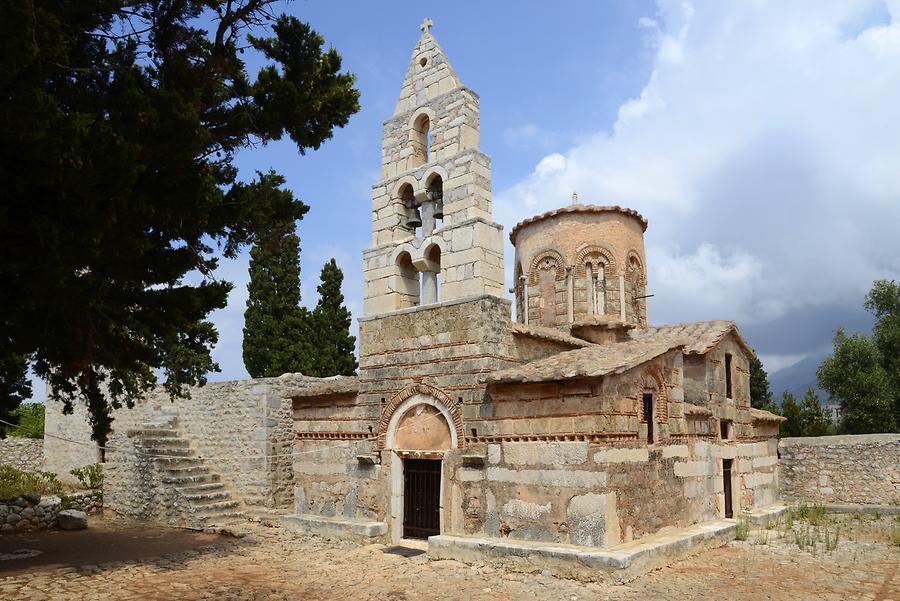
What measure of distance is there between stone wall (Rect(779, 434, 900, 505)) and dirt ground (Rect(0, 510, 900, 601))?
172 inches

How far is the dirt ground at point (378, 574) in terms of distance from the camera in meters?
8.14

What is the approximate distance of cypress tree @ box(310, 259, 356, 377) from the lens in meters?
23.5

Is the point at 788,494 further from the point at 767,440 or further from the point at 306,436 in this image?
the point at 306,436

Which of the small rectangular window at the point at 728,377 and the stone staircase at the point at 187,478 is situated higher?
the small rectangular window at the point at 728,377

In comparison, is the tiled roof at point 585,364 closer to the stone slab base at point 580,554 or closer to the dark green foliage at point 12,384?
the stone slab base at point 580,554

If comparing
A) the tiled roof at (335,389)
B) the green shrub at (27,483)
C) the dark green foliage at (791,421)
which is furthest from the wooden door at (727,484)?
the green shrub at (27,483)

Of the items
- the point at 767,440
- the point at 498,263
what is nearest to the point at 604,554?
the point at 498,263

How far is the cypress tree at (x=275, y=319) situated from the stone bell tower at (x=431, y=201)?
442 inches

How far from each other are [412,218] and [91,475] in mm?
11340

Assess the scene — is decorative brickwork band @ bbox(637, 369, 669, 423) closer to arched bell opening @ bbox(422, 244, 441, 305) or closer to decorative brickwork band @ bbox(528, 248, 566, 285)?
arched bell opening @ bbox(422, 244, 441, 305)

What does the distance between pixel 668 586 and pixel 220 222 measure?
7.02 m

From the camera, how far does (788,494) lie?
1716 centimetres

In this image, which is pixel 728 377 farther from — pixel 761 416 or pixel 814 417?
pixel 814 417

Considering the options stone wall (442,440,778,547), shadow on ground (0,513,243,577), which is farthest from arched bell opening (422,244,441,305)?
shadow on ground (0,513,243,577)
